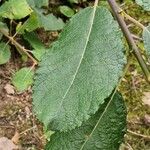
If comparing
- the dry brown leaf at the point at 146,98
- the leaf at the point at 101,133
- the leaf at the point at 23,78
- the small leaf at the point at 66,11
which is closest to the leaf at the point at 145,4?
the leaf at the point at 101,133

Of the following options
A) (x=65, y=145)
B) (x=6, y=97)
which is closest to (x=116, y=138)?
(x=65, y=145)

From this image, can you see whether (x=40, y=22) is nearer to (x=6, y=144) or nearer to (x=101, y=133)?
(x=6, y=144)

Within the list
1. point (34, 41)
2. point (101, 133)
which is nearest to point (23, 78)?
point (34, 41)

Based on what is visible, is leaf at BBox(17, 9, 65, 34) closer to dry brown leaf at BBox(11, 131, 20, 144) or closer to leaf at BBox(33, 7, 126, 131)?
dry brown leaf at BBox(11, 131, 20, 144)

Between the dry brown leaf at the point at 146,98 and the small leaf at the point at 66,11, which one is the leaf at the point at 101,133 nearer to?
the dry brown leaf at the point at 146,98

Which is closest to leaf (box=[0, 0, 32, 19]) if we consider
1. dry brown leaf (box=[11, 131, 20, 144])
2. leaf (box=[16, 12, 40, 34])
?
leaf (box=[16, 12, 40, 34])
